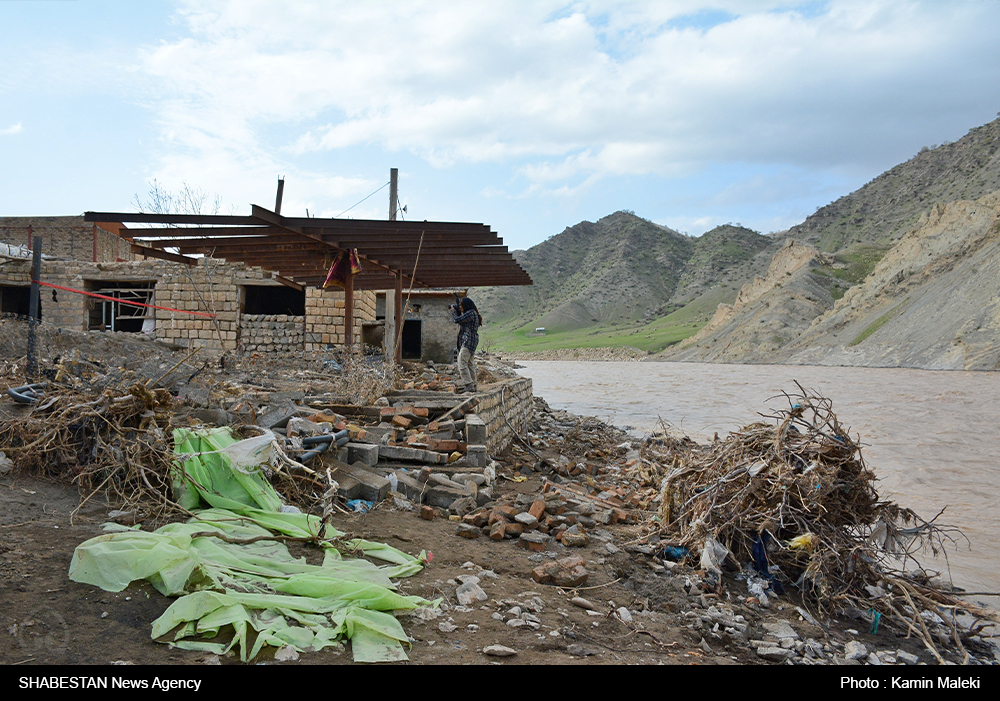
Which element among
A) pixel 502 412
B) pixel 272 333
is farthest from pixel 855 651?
pixel 272 333

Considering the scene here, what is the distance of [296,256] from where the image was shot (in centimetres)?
1040

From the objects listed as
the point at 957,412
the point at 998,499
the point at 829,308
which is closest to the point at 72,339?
the point at 998,499

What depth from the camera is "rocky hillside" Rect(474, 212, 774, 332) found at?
83.4 meters

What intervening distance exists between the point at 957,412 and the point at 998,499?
33.4 ft

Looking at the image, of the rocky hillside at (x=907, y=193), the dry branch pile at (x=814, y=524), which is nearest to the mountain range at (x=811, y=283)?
the rocky hillside at (x=907, y=193)

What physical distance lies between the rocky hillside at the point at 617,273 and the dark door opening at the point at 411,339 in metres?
61.8

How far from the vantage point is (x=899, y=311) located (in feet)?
117

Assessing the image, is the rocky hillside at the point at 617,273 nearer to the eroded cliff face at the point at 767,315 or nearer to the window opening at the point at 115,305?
the eroded cliff face at the point at 767,315

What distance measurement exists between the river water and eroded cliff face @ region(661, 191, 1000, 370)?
7.29ft

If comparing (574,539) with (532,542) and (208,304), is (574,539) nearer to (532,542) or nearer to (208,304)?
(532,542)

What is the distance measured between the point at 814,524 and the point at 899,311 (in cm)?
3837

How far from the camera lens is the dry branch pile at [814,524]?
405 cm
